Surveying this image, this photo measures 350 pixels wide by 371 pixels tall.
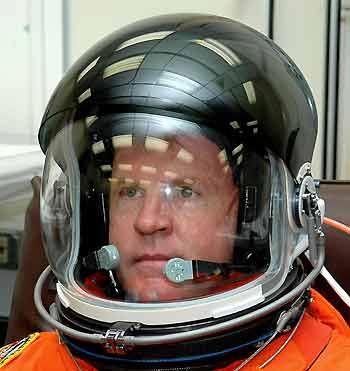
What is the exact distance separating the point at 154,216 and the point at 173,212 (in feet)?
0.08

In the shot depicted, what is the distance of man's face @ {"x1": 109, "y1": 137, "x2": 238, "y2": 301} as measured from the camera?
0.83 metres

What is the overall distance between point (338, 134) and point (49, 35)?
3.31ft

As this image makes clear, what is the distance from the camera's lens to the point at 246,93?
850 millimetres

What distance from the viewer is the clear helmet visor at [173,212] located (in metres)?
0.83

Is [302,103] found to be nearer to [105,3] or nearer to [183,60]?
[183,60]

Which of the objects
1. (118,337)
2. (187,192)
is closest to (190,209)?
(187,192)

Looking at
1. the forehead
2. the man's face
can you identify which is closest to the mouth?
the man's face

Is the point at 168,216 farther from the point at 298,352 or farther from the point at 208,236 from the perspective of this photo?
the point at 298,352

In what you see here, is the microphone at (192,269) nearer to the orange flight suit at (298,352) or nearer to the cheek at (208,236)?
the cheek at (208,236)

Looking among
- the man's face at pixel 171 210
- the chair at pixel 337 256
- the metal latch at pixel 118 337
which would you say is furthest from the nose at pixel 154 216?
the chair at pixel 337 256

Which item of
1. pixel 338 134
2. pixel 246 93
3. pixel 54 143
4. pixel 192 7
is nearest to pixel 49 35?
pixel 192 7

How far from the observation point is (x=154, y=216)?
0.82 metres

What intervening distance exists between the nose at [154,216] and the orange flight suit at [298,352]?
20 centimetres

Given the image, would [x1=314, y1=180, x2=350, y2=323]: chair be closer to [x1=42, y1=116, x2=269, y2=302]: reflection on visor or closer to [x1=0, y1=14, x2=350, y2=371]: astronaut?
[x1=0, y1=14, x2=350, y2=371]: astronaut
